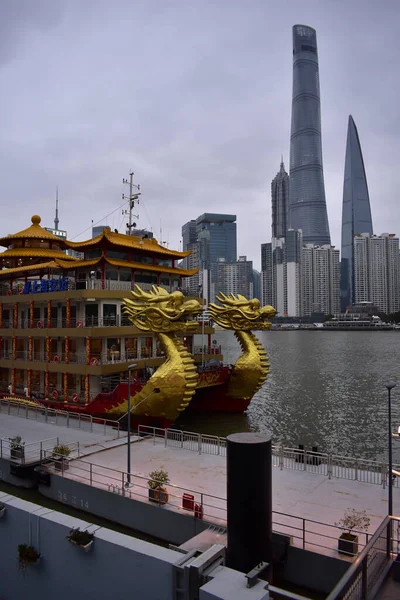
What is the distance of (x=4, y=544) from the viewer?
10.0 m

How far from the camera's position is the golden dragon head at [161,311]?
2266 centimetres

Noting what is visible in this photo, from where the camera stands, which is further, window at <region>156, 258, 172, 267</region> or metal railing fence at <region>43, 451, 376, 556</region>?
window at <region>156, 258, 172, 267</region>

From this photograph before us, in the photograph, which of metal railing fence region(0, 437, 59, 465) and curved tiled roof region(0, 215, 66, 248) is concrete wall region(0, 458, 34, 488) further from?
curved tiled roof region(0, 215, 66, 248)

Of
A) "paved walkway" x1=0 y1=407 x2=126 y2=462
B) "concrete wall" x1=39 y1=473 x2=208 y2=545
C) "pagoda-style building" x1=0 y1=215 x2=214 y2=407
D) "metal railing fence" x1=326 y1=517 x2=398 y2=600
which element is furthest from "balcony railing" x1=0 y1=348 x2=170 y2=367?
"metal railing fence" x1=326 y1=517 x2=398 y2=600

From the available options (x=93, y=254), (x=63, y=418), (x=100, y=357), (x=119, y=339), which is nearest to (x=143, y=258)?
(x=93, y=254)

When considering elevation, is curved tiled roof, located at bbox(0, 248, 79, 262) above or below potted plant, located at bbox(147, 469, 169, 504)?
above

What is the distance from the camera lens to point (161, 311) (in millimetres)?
22688

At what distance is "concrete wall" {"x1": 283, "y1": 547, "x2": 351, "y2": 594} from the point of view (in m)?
10.7

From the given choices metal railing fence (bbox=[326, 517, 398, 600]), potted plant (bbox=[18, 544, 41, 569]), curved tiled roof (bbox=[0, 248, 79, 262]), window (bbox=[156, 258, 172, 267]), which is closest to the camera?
metal railing fence (bbox=[326, 517, 398, 600])

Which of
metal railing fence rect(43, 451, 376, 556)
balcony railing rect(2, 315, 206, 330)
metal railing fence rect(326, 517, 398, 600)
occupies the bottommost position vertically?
metal railing fence rect(43, 451, 376, 556)

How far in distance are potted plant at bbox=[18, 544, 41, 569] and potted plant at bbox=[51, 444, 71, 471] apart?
6824 millimetres

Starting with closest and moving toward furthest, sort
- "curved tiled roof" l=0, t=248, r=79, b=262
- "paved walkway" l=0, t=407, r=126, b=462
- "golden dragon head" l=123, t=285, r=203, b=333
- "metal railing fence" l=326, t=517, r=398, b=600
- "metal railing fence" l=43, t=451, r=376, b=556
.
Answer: "metal railing fence" l=326, t=517, r=398, b=600, "metal railing fence" l=43, t=451, r=376, b=556, "paved walkway" l=0, t=407, r=126, b=462, "golden dragon head" l=123, t=285, r=203, b=333, "curved tiled roof" l=0, t=248, r=79, b=262

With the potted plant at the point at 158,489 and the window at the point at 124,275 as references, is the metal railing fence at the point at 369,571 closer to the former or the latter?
the potted plant at the point at 158,489

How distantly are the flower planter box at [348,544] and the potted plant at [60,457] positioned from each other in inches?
369
